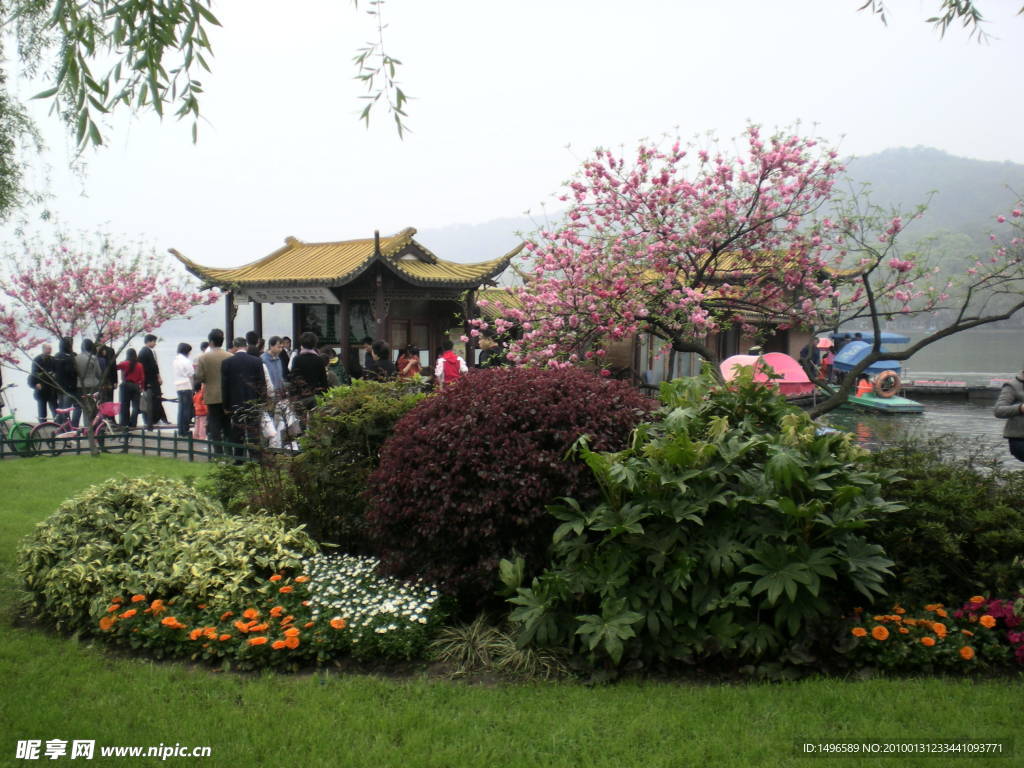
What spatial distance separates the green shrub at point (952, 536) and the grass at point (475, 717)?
2.02 ft

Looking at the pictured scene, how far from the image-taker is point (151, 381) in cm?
1556

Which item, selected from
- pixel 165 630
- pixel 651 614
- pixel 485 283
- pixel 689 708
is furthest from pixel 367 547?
pixel 485 283

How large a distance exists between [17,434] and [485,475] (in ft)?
41.8

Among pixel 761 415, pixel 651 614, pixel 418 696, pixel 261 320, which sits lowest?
pixel 418 696

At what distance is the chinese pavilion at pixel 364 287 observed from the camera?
2019cm

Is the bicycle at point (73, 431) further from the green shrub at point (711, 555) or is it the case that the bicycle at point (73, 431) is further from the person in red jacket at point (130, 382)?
the green shrub at point (711, 555)

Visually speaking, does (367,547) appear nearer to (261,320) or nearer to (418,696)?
(418,696)

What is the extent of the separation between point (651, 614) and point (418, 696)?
1.20 metres

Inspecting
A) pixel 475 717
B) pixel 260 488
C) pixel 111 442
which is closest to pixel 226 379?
pixel 260 488

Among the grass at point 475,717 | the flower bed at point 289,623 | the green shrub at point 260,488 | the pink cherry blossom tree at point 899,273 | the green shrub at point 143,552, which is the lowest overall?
the grass at point 475,717

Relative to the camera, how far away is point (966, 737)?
10.8 ft

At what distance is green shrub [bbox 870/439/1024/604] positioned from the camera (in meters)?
4.29

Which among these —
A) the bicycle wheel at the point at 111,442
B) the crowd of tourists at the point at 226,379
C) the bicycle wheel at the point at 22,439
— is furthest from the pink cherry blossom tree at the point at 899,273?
the bicycle wheel at the point at 22,439

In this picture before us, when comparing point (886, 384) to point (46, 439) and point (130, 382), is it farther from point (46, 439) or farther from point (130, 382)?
point (46, 439)
